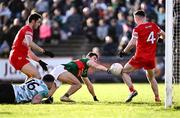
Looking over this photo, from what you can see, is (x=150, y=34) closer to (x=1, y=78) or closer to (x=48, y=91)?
(x=48, y=91)

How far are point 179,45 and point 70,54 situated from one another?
8.93 metres

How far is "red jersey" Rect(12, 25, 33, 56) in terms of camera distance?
57.4 ft

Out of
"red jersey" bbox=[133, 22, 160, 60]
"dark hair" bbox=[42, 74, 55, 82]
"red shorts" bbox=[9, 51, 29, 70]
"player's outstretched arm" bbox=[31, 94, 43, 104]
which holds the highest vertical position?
"red jersey" bbox=[133, 22, 160, 60]

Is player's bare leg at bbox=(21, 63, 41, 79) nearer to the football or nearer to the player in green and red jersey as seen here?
the player in green and red jersey

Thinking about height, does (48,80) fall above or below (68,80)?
above

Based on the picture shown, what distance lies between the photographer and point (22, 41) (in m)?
17.7

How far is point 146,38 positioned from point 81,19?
13921mm

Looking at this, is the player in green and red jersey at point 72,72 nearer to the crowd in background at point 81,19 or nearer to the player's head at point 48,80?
the player's head at point 48,80

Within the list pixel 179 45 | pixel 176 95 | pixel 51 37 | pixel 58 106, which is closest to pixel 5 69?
pixel 51 37

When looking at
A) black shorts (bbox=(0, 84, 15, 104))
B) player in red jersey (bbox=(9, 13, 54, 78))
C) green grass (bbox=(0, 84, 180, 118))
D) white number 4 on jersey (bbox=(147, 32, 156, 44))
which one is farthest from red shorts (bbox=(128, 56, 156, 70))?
black shorts (bbox=(0, 84, 15, 104))

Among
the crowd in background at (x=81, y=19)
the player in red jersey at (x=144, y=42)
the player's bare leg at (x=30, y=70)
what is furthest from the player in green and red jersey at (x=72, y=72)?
the crowd in background at (x=81, y=19)

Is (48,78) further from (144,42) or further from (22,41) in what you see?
(144,42)

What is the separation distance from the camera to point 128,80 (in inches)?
676

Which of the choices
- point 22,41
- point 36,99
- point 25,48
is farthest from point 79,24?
point 36,99
